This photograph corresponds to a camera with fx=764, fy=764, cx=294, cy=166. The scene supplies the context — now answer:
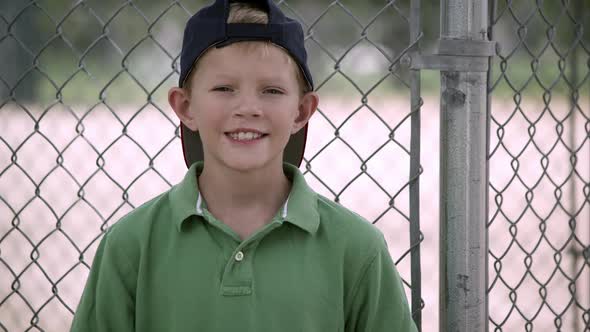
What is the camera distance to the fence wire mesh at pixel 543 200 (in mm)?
2307

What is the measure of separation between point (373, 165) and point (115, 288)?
28.6 ft

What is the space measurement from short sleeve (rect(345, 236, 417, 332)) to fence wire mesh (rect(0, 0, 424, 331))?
21 centimetres

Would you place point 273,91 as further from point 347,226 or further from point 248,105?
point 347,226

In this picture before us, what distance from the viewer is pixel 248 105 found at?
65.1 inches

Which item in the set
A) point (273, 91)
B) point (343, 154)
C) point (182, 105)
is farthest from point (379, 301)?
point (343, 154)

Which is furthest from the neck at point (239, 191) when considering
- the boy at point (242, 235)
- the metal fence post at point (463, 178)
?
the metal fence post at point (463, 178)

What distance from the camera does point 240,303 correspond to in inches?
64.7

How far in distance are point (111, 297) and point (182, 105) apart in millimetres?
473

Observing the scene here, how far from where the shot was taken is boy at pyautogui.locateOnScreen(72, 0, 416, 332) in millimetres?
1670

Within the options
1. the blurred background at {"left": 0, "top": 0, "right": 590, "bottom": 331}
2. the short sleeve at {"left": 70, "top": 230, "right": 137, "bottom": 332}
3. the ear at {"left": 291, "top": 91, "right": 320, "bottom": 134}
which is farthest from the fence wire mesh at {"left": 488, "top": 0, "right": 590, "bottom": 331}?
the short sleeve at {"left": 70, "top": 230, "right": 137, "bottom": 332}

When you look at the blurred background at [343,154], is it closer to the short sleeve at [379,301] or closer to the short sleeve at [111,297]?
the short sleeve at [379,301]

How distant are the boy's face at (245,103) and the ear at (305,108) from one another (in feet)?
0.31

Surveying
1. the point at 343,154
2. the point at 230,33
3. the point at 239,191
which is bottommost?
the point at 239,191

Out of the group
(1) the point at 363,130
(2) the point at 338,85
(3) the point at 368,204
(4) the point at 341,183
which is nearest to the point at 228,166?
(3) the point at 368,204
